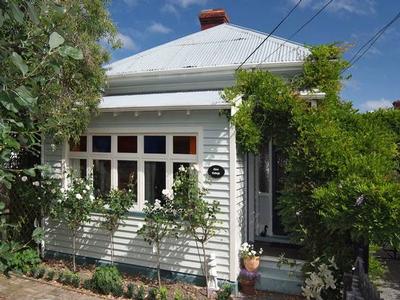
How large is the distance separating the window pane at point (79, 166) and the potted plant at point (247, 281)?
4232 millimetres

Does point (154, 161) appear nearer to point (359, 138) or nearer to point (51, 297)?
point (51, 297)

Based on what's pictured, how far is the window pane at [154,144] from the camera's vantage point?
793 cm

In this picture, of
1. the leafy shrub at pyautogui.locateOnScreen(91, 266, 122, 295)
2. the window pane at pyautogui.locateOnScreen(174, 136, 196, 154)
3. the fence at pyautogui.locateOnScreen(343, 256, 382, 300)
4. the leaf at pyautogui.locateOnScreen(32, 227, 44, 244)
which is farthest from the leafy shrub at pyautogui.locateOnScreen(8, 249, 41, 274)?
the leaf at pyautogui.locateOnScreen(32, 227, 44, 244)

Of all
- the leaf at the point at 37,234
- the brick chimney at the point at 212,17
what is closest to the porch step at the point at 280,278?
the leaf at the point at 37,234

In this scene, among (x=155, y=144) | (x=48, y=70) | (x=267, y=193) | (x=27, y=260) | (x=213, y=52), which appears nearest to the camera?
(x=48, y=70)

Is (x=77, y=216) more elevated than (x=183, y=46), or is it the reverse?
(x=183, y=46)

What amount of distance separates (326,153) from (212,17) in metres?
8.74

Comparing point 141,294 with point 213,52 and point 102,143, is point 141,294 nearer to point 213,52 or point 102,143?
point 102,143

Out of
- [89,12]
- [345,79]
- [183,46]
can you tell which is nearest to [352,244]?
[345,79]

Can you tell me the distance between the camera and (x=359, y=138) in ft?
22.1

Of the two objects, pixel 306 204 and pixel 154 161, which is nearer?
pixel 306 204

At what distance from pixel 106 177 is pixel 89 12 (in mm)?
3493

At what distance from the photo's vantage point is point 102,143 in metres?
8.66

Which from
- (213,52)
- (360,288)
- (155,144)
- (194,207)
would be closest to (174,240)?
(194,207)
